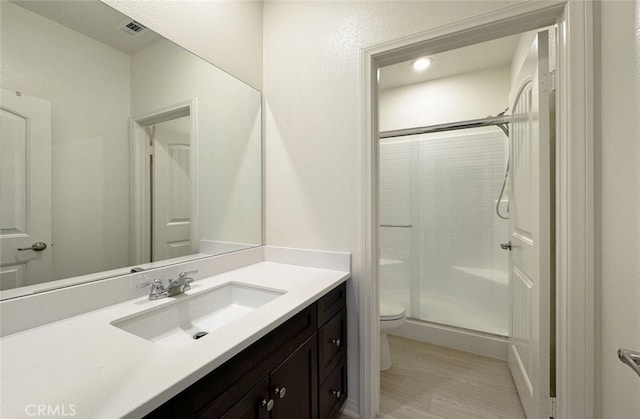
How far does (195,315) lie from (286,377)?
0.47 meters

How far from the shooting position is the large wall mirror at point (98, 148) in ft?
2.64

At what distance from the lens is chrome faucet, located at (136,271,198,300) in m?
1.04

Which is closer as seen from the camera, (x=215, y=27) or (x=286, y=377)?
(x=286, y=377)

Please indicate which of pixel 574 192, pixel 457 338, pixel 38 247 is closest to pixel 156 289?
pixel 38 247

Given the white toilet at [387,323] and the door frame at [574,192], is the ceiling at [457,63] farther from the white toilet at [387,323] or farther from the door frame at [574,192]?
the white toilet at [387,323]

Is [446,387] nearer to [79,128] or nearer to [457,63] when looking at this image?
[79,128]

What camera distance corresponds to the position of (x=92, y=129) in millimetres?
968

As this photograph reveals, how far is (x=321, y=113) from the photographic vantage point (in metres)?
1.50

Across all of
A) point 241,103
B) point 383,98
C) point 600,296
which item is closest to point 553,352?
point 600,296

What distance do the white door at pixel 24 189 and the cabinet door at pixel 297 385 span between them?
0.85 metres

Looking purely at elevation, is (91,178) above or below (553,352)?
above

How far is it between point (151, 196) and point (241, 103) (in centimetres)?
79

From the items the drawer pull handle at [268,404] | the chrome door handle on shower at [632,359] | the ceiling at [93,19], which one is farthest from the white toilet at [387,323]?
the ceiling at [93,19]

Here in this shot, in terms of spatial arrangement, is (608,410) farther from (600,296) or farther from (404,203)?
Answer: (404,203)
